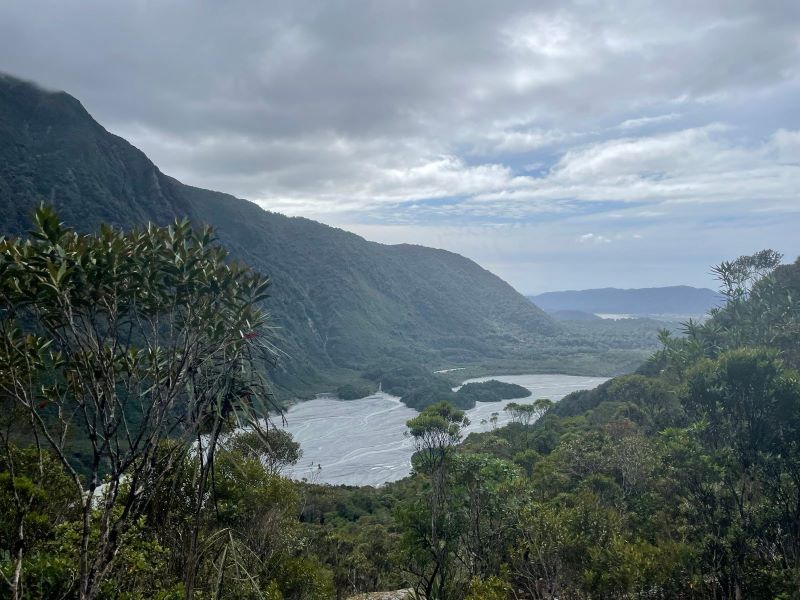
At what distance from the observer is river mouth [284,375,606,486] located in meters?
68.6

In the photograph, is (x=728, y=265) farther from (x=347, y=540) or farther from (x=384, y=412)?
(x=384, y=412)

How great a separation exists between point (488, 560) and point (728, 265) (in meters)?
56.7

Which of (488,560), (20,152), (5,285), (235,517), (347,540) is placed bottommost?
(347,540)

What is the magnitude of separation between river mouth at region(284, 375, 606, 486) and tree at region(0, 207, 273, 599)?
4235 cm

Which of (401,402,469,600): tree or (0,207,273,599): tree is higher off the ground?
(0,207,273,599): tree

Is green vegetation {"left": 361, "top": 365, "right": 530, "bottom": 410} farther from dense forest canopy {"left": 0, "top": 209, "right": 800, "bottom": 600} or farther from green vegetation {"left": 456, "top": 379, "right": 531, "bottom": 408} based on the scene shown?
dense forest canopy {"left": 0, "top": 209, "right": 800, "bottom": 600}

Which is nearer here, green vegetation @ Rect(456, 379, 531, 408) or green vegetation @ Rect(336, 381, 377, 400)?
green vegetation @ Rect(456, 379, 531, 408)

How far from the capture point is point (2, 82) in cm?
12106

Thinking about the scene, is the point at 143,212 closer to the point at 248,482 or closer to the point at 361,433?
the point at 361,433

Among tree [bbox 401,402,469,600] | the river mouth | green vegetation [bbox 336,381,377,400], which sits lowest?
the river mouth

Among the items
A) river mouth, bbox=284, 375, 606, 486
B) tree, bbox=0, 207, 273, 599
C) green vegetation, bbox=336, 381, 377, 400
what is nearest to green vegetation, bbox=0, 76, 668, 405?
green vegetation, bbox=336, 381, 377, 400

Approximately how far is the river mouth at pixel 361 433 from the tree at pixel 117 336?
1667 inches

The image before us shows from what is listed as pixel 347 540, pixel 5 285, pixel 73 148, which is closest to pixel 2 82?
pixel 73 148

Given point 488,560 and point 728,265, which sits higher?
point 728,265
